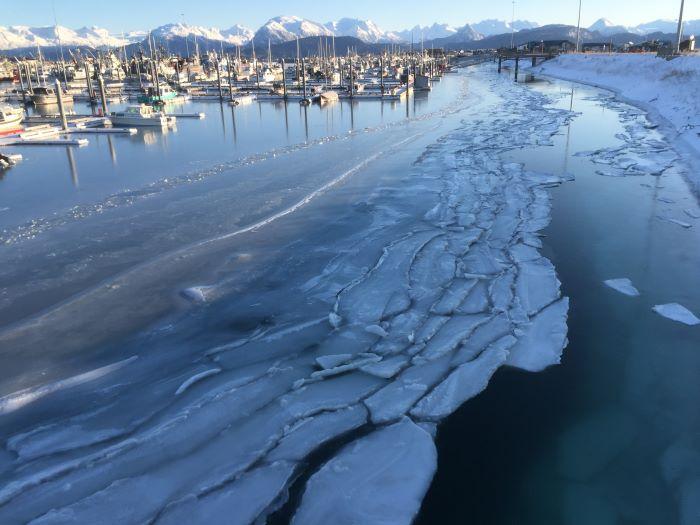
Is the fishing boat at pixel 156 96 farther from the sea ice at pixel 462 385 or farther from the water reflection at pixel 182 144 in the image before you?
the sea ice at pixel 462 385

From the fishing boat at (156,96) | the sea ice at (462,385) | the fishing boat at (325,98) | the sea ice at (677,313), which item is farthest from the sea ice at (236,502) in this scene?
the fishing boat at (325,98)

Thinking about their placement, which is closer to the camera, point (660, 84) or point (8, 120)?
point (8, 120)

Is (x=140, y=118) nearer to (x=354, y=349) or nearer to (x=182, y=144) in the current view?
(x=182, y=144)

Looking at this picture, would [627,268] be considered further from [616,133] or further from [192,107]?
[192,107]

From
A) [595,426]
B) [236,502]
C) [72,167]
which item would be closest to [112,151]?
[72,167]

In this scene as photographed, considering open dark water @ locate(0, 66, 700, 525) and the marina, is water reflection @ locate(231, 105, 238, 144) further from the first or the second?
open dark water @ locate(0, 66, 700, 525)

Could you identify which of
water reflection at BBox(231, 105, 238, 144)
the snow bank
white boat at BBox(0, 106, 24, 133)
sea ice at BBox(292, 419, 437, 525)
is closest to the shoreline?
the snow bank

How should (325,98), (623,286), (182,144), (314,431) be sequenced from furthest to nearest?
(325,98) < (182,144) < (623,286) < (314,431)
